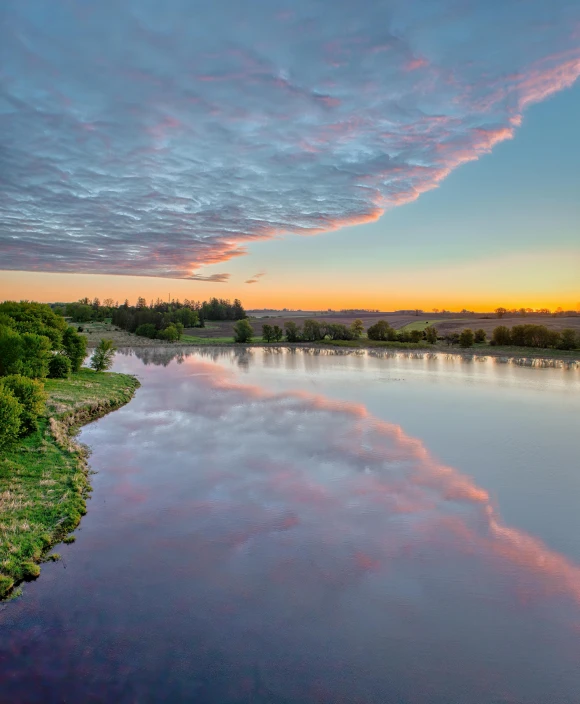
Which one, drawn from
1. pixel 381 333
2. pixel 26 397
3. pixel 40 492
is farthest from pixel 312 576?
pixel 381 333

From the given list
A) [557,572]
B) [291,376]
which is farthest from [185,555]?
[291,376]

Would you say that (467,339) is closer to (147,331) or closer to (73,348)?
(73,348)

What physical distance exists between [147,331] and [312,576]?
114 metres

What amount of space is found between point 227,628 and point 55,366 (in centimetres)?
3769

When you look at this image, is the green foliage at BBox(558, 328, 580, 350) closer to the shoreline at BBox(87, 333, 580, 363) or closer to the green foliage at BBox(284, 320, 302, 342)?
the shoreline at BBox(87, 333, 580, 363)

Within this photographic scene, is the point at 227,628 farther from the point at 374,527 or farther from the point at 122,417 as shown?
the point at 122,417

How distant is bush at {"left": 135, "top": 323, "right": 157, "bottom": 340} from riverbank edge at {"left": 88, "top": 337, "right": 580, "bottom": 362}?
7.62 m

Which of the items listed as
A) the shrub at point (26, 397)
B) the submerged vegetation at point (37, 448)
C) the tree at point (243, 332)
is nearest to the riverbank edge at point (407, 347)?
the tree at point (243, 332)

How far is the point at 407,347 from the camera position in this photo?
91.1 meters

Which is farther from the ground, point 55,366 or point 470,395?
point 55,366

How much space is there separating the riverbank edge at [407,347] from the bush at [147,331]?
7.62 meters

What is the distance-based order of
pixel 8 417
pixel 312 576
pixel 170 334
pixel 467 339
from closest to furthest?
pixel 312 576 < pixel 8 417 < pixel 467 339 < pixel 170 334

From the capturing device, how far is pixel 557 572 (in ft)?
39.8

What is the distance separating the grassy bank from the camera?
39.9 ft
